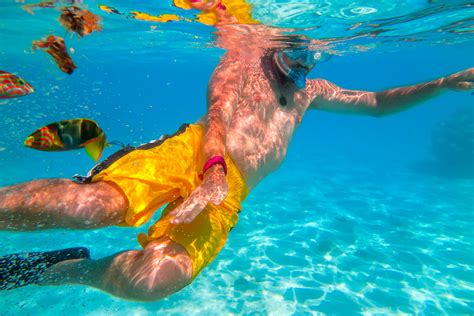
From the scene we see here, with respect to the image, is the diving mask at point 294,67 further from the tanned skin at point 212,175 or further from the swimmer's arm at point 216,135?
the swimmer's arm at point 216,135

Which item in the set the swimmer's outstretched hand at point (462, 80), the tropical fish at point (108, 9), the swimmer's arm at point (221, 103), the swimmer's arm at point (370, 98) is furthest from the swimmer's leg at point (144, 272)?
the tropical fish at point (108, 9)

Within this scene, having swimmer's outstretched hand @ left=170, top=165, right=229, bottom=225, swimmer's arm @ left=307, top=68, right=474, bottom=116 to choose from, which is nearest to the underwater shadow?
swimmer's arm @ left=307, top=68, right=474, bottom=116

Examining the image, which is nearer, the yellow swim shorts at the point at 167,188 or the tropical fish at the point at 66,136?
the tropical fish at the point at 66,136

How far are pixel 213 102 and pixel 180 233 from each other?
1643 mm

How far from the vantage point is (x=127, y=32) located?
15.8m

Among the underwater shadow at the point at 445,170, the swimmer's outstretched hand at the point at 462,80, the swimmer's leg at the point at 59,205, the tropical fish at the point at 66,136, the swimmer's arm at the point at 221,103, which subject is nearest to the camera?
the tropical fish at the point at 66,136

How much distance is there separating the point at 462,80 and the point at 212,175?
3958 mm

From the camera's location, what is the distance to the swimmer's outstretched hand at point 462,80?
4141mm

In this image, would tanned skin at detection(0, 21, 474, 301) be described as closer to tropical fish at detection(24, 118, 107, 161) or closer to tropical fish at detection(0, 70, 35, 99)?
tropical fish at detection(24, 118, 107, 161)

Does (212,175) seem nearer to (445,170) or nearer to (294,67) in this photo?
(294,67)

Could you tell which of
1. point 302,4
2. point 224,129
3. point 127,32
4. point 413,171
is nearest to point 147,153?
point 224,129

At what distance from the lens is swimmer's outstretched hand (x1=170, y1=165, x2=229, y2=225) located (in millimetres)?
2289

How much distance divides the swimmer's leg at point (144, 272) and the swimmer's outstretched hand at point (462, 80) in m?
4.32

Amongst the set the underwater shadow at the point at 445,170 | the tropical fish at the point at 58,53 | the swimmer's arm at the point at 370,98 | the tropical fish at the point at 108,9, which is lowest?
the tropical fish at the point at 58,53
